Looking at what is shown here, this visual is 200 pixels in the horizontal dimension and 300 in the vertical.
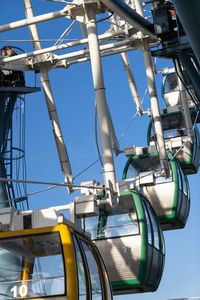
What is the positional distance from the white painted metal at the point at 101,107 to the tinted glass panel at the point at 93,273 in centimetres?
402

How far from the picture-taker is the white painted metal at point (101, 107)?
13977mm

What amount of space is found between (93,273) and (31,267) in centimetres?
113

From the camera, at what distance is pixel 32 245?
886 centimetres

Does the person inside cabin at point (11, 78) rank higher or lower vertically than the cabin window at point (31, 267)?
higher

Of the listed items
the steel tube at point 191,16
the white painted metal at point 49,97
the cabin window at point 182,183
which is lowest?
the steel tube at point 191,16

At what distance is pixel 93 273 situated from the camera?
9266 millimetres

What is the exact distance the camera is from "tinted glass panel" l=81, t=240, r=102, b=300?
9.06m

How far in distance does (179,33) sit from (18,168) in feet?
38.9

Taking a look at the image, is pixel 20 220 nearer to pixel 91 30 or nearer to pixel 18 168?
pixel 91 30

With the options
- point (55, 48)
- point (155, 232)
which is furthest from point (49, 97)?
point (155, 232)

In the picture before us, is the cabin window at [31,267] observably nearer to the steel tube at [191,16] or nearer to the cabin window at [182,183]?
Answer: the steel tube at [191,16]

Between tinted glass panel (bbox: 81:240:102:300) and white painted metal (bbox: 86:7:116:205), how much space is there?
158 inches

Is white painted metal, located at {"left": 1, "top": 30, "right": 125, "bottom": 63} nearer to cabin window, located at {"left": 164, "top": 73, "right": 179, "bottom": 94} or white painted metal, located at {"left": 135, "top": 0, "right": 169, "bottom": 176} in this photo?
white painted metal, located at {"left": 135, "top": 0, "right": 169, "bottom": 176}

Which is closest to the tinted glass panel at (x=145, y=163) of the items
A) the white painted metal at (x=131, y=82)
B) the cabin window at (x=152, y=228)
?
the white painted metal at (x=131, y=82)
